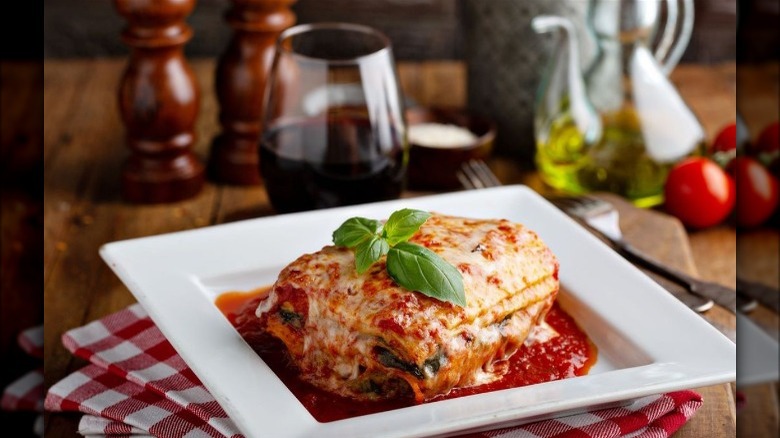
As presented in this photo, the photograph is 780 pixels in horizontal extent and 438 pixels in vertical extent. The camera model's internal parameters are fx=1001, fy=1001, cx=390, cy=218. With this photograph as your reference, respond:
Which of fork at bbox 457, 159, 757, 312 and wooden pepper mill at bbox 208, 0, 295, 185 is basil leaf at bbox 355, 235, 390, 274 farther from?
wooden pepper mill at bbox 208, 0, 295, 185

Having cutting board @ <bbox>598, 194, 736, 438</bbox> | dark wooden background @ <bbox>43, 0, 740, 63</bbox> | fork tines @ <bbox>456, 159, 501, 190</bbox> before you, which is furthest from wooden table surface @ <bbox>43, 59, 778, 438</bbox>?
dark wooden background @ <bbox>43, 0, 740, 63</bbox>

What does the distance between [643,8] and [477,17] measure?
0.56 meters

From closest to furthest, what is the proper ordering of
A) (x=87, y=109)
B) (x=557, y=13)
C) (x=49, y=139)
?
(x=557, y=13)
(x=49, y=139)
(x=87, y=109)

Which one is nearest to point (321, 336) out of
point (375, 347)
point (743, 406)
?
point (375, 347)

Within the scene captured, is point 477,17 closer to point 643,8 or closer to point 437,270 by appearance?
point 643,8

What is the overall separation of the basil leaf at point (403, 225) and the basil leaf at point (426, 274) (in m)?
0.08

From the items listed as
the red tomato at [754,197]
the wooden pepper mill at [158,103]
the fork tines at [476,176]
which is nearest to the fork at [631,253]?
the fork tines at [476,176]

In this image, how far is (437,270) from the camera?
1580 millimetres

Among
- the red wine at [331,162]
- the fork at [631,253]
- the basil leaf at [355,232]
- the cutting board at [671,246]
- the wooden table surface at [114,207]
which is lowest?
the wooden table surface at [114,207]

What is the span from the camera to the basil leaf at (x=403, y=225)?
170 cm

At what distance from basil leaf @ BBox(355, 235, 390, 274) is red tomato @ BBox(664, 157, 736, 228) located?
1.35 metres

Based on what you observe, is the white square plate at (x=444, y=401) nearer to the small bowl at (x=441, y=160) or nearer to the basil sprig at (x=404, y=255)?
the basil sprig at (x=404, y=255)

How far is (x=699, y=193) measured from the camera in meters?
2.72

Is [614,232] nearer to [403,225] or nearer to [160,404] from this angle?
[403,225]
